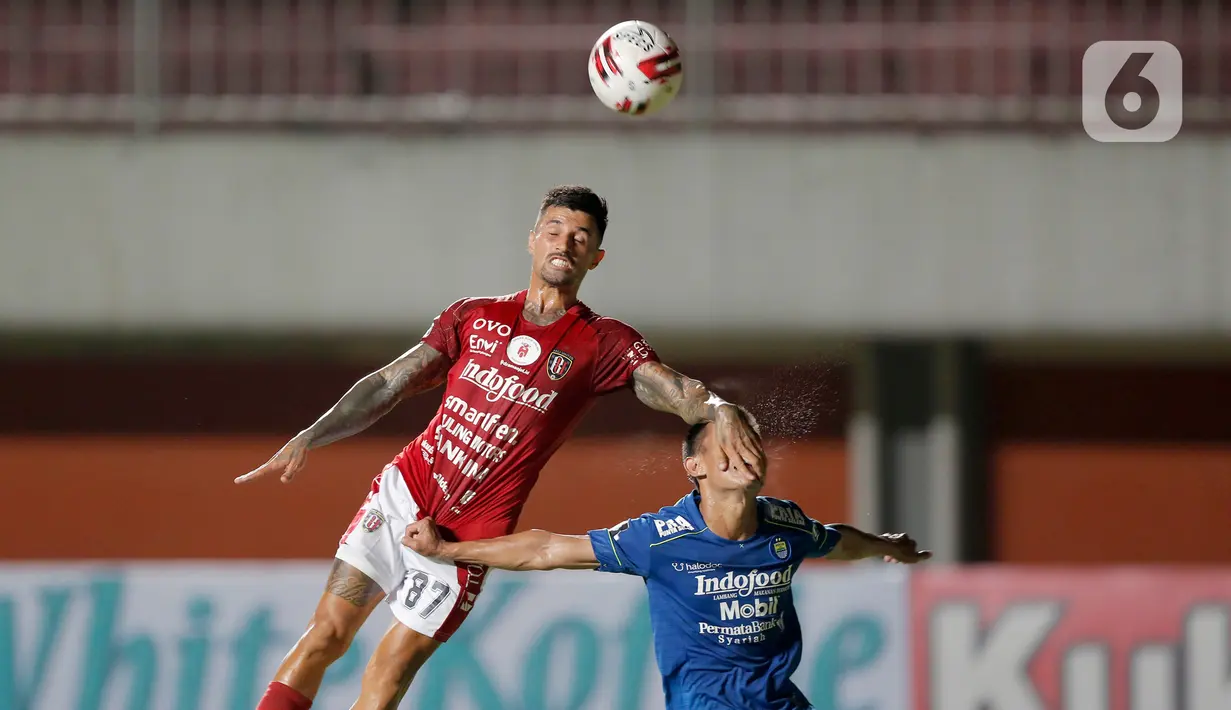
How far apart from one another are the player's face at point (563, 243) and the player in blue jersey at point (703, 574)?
90cm

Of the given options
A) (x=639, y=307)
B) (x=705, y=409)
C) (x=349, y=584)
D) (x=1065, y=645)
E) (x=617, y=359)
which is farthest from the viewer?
(x=639, y=307)

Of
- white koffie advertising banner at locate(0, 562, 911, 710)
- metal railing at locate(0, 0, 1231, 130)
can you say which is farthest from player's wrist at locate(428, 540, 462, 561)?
metal railing at locate(0, 0, 1231, 130)

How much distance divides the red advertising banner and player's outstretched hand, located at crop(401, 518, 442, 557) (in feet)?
13.4

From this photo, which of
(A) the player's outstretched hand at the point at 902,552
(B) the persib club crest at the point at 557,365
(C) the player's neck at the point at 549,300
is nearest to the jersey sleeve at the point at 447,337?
(C) the player's neck at the point at 549,300

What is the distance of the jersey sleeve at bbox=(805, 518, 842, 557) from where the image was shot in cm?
555

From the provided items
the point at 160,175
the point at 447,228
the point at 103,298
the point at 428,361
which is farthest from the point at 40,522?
the point at 428,361

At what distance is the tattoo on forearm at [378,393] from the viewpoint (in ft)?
18.5

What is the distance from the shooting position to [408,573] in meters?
5.78

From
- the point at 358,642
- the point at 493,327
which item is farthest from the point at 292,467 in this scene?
the point at 358,642

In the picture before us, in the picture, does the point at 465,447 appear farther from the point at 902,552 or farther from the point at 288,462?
the point at 902,552

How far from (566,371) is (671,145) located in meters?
5.26

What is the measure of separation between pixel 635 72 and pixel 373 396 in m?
1.76

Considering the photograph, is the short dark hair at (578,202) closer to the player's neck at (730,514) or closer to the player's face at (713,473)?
the player's face at (713,473)

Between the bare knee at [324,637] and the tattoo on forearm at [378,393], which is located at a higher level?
the tattoo on forearm at [378,393]
